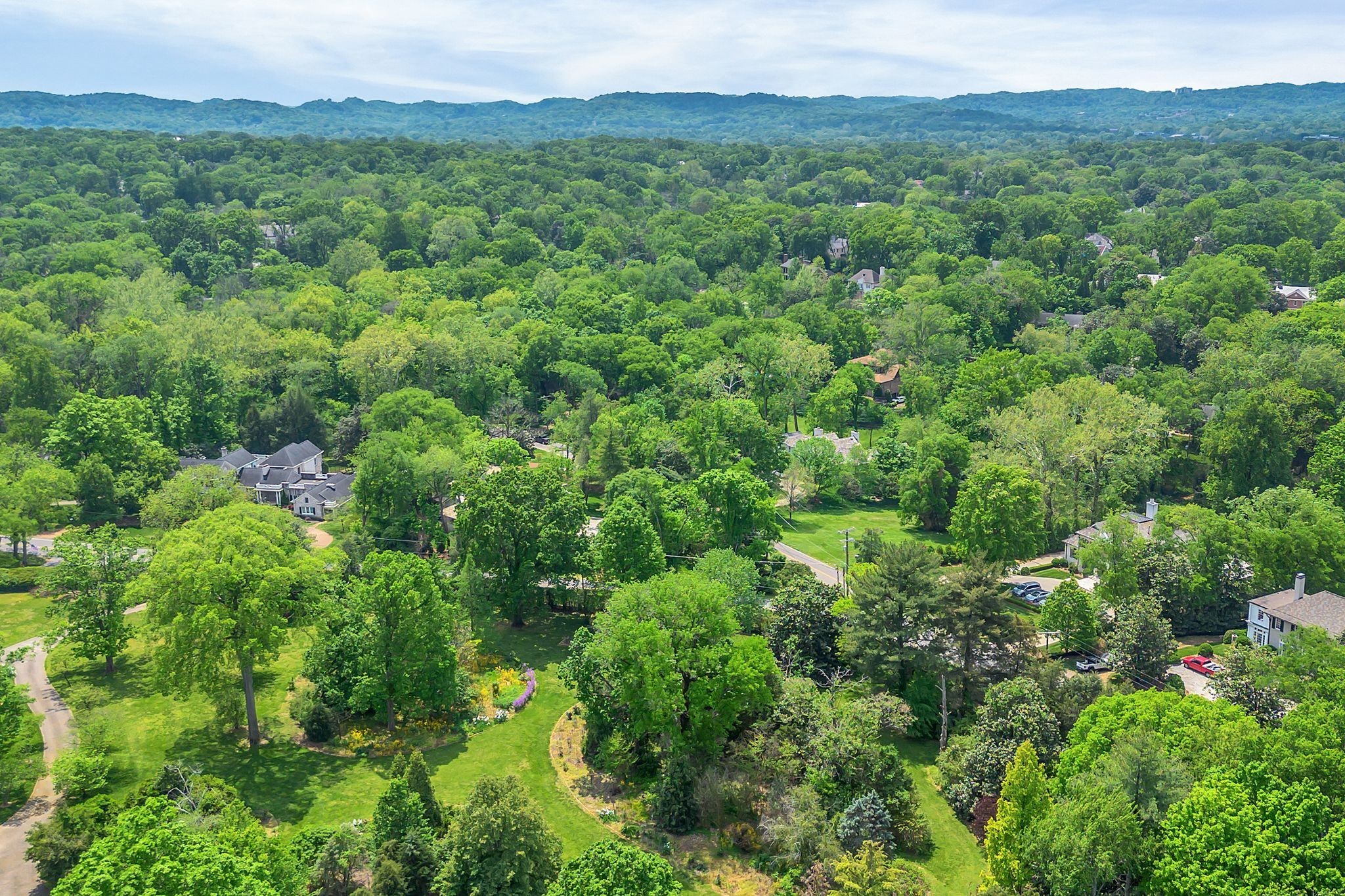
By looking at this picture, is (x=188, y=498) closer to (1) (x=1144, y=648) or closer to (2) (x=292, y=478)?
(2) (x=292, y=478)

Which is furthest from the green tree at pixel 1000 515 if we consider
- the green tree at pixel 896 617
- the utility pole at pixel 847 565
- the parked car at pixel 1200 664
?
the green tree at pixel 896 617

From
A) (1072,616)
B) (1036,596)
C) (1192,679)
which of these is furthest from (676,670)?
(1036,596)

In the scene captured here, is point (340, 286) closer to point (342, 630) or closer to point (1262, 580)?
point (342, 630)

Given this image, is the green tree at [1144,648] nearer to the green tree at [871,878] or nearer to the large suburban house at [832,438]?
the green tree at [871,878]

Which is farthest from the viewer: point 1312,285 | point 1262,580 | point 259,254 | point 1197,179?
point 1197,179

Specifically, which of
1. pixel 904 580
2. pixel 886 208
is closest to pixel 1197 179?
pixel 886 208
